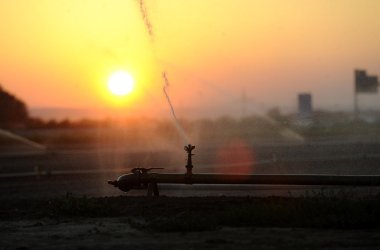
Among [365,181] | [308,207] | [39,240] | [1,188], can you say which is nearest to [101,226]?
[39,240]

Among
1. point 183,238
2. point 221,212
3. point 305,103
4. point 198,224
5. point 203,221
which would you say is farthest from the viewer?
point 305,103

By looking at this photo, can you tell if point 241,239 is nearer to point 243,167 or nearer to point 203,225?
point 203,225

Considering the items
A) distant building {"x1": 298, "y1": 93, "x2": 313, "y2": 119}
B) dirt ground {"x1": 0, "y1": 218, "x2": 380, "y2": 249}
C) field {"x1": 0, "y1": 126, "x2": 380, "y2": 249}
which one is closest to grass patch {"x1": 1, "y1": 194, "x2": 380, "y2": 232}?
field {"x1": 0, "y1": 126, "x2": 380, "y2": 249}

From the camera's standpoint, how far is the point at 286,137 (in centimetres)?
4681

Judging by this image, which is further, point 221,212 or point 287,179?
point 287,179

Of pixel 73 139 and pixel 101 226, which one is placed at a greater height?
pixel 73 139

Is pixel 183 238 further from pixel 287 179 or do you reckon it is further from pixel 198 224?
pixel 287 179

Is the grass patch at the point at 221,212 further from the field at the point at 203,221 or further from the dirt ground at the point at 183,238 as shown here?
the dirt ground at the point at 183,238

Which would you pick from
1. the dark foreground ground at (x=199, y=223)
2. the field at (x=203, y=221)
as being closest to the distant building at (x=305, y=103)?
the field at (x=203, y=221)

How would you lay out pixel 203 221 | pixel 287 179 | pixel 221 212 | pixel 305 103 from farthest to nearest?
1. pixel 305 103
2. pixel 287 179
3. pixel 221 212
4. pixel 203 221

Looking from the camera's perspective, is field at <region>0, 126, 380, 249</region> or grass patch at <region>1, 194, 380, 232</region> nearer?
field at <region>0, 126, 380, 249</region>

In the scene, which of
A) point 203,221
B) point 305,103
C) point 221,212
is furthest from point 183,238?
point 305,103

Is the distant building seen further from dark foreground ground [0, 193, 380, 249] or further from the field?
dark foreground ground [0, 193, 380, 249]

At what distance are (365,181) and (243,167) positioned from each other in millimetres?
14101
